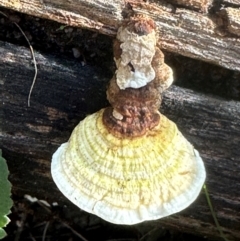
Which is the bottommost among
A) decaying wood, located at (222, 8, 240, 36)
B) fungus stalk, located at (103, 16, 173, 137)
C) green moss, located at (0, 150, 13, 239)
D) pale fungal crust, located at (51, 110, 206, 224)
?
green moss, located at (0, 150, 13, 239)

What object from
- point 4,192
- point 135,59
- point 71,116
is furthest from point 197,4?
point 4,192

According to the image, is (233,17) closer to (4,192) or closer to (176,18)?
(176,18)

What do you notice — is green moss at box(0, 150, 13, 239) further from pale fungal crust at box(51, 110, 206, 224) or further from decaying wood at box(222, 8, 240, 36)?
decaying wood at box(222, 8, 240, 36)

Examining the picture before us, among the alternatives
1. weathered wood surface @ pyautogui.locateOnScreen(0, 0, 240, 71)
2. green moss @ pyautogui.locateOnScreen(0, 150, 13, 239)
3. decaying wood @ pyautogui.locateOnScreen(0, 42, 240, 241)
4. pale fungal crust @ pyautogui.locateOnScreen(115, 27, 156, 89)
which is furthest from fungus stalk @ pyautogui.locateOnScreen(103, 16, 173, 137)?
green moss @ pyautogui.locateOnScreen(0, 150, 13, 239)

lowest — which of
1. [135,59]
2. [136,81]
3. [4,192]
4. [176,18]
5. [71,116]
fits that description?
[4,192]

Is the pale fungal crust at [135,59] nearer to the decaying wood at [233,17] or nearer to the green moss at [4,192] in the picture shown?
the decaying wood at [233,17]

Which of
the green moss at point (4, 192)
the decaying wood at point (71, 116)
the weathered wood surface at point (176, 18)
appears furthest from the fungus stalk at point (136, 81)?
the green moss at point (4, 192)
